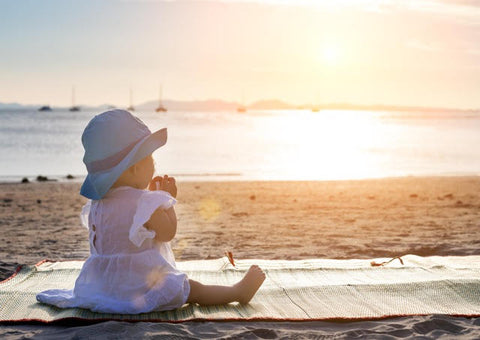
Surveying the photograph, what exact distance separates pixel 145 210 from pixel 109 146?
447 mm

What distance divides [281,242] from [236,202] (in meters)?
3.94

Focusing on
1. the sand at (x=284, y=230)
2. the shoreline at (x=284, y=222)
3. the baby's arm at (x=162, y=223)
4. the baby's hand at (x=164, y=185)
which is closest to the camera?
the sand at (x=284, y=230)

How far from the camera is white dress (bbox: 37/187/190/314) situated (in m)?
3.34

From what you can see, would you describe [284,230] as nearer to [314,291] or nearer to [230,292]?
[314,291]

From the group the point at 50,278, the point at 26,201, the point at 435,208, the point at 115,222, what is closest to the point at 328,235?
the point at 435,208

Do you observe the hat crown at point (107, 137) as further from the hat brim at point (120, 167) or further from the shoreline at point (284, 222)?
the shoreline at point (284, 222)

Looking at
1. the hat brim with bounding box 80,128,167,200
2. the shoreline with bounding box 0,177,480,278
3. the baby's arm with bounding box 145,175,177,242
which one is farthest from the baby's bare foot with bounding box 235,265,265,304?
the shoreline with bounding box 0,177,480,278

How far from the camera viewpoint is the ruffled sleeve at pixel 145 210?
3186mm

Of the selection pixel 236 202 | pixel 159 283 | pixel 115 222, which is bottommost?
pixel 236 202

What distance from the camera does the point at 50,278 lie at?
14.2 ft

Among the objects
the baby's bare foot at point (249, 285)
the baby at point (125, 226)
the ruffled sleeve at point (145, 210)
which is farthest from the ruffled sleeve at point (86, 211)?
the baby's bare foot at point (249, 285)

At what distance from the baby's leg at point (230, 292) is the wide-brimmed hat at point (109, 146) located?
2.61ft

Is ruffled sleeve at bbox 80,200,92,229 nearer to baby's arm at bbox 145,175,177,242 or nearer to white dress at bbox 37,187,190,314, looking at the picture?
white dress at bbox 37,187,190,314

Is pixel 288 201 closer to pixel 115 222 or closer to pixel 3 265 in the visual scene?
pixel 3 265
